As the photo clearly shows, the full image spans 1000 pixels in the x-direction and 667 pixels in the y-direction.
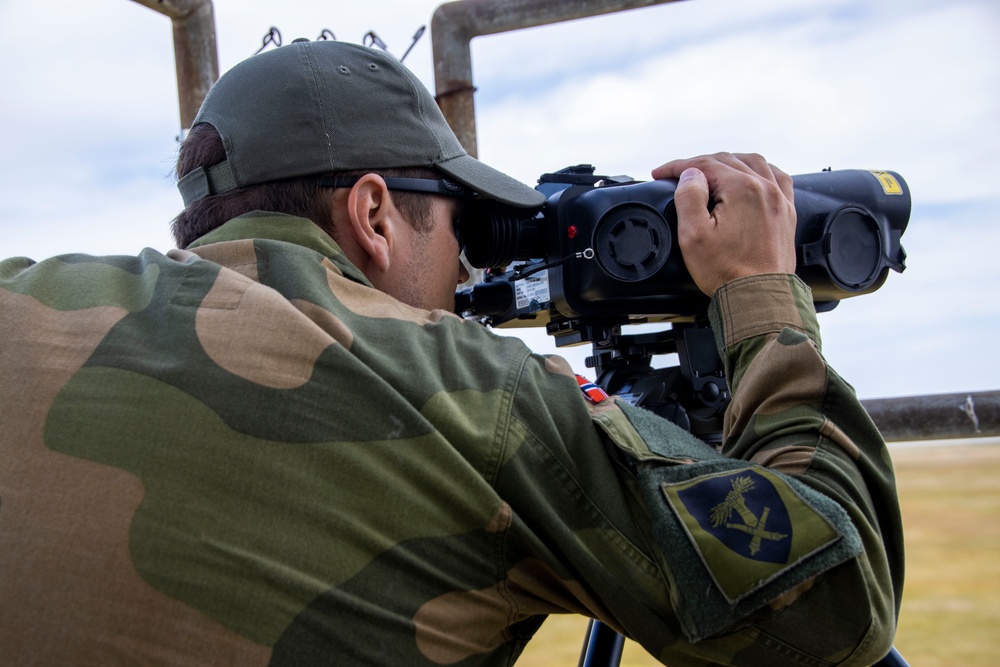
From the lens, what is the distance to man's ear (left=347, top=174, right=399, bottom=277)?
997mm

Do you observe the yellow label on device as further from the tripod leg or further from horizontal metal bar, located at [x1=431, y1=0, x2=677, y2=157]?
horizontal metal bar, located at [x1=431, y1=0, x2=677, y2=157]

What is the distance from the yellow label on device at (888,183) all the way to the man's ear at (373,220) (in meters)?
0.69

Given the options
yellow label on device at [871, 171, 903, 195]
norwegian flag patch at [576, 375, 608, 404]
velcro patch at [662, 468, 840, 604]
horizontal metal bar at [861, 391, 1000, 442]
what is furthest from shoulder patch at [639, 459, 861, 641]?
horizontal metal bar at [861, 391, 1000, 442]

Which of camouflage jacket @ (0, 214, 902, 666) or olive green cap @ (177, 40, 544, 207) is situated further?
olive green cap @ (177, 40, 544, 207)

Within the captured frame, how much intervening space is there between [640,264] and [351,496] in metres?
0.53

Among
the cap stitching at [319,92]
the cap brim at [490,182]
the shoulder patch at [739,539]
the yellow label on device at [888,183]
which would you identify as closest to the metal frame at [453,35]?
the yellow label on device at [888,183]

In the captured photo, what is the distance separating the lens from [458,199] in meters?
1.09

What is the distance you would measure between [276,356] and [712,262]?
0.53 metres

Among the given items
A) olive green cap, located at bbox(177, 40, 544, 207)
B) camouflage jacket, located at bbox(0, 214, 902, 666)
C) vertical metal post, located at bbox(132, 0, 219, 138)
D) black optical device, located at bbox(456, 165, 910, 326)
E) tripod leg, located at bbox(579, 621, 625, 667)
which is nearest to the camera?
camouflage jacket, located at bbox(0, 214, 902, 666)

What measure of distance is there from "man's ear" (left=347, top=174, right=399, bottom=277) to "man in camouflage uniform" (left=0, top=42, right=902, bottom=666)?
2.8 inches

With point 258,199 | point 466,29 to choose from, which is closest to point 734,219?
point 258,199

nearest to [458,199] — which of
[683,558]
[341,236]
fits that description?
[341,236]

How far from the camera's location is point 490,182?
43.9 inches

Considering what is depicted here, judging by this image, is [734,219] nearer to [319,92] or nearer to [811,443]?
[811,443]
